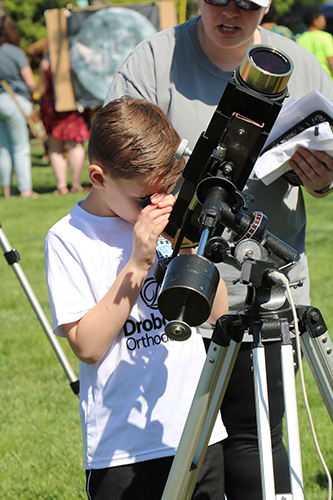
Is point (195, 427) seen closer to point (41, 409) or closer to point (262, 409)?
point (262, 409)

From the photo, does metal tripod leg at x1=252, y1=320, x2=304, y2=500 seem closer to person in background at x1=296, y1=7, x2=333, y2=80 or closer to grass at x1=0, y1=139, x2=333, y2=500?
grass at x1=0, y1=139, x2=333, y2=500

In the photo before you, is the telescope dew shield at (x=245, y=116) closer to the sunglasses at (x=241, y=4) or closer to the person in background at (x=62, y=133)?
the sunglasses at (x=241, y=4)

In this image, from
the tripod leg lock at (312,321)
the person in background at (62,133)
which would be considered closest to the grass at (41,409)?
the tripod leg lock at (312,321)

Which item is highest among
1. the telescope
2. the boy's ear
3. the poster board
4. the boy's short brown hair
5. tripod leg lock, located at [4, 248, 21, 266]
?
the telescope

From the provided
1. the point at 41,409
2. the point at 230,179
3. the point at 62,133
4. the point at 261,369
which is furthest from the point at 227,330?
the point at 62,133

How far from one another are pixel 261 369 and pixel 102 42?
8.26 meters

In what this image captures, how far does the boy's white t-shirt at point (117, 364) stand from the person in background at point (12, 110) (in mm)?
7449

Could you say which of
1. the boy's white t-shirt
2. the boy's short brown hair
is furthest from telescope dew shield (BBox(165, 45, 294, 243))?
the boy's white t-shirt

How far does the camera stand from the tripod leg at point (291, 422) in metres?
1.27

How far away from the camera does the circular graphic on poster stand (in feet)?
28.7

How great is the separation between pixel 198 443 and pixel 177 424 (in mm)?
225

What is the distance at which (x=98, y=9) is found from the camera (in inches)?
347

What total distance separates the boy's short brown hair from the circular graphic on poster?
7212 mm

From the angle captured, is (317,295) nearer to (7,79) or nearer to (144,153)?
(144,153)
